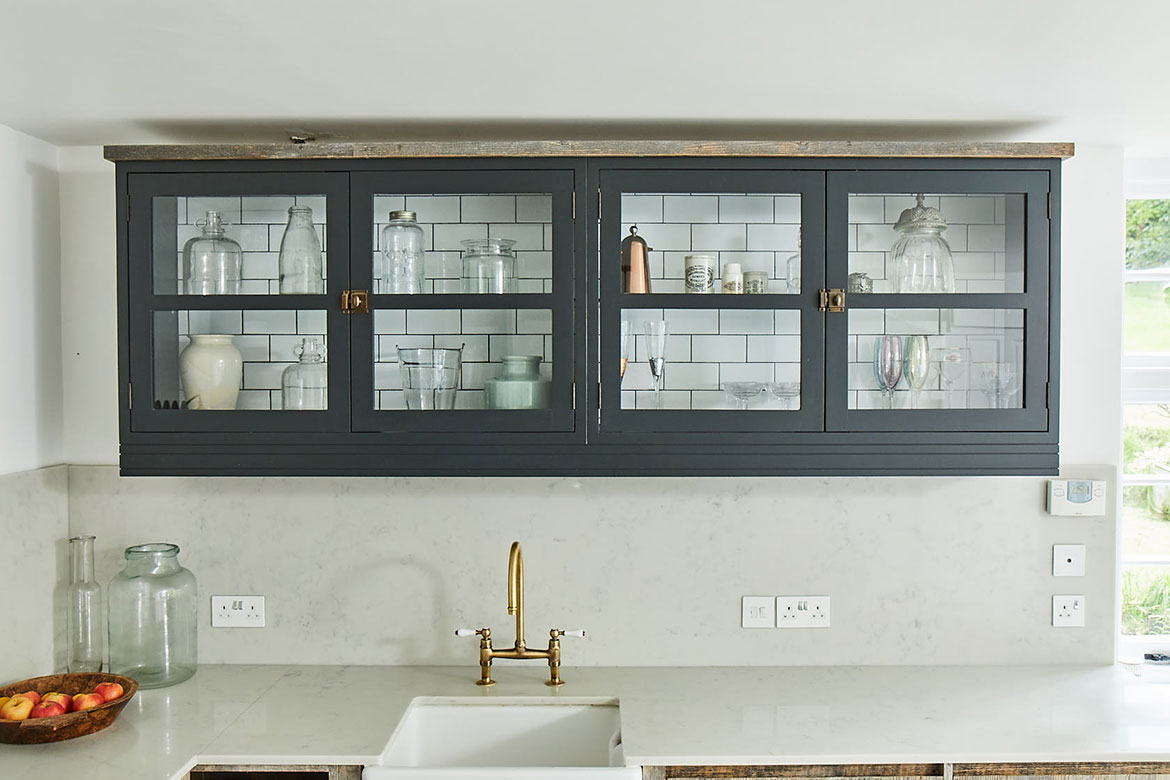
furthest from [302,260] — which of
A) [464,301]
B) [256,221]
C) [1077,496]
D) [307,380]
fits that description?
[1077,496]

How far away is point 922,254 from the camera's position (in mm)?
2199

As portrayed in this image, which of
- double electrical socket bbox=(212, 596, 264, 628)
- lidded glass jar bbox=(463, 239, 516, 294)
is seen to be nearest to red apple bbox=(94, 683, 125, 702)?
double electrical socket bbox=(212, 596, 264, 628)

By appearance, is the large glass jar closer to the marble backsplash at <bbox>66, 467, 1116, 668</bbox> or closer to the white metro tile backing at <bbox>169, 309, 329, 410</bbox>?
the marble backsplash at <bbox>66, 467, 1116, 668</bbox>

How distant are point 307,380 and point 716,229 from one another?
1.00 m

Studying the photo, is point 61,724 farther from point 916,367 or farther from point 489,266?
point 916,367

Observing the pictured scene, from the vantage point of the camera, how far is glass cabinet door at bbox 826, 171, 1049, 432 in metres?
2.19

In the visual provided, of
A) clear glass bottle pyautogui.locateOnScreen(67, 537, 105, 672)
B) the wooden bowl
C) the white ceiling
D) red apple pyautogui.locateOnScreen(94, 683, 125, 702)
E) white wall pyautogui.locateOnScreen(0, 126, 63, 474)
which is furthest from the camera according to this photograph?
clear glass bottle pyautogui.locateOnScreen(67, 537, 105, 672)

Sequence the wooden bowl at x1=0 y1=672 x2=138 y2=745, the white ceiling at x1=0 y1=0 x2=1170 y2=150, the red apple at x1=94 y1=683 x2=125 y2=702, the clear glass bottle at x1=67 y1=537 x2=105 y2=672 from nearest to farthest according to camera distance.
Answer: the white ceiling at x1=0 y1=0 x2=1170 y2=150
the wooden bowl at x1=0 y1=672 x2=138 y2=745
the red apple at x1=94 y1=683 x2=125 y2=702
the clear glass bottle at x1=67 y1=537 x2=105 y2=672

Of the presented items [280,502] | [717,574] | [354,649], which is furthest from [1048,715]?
[280,502]

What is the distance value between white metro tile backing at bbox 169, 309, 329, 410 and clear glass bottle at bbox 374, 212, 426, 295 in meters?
0.17

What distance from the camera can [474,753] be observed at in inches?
89.7

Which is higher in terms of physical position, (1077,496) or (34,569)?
(1077,496)

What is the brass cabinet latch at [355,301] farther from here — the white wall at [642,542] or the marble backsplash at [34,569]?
the marble backsplash at [34,569]

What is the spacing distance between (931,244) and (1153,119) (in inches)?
23.6
